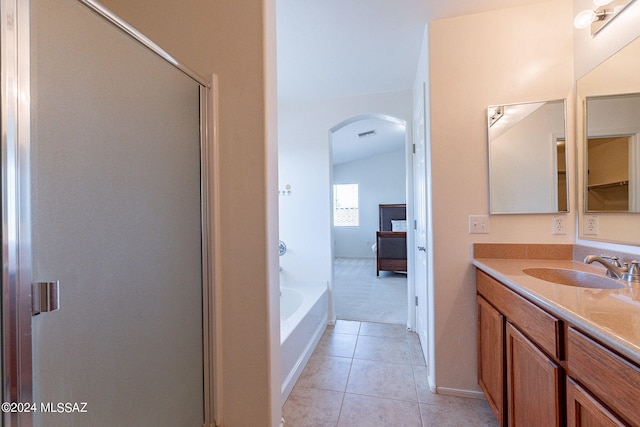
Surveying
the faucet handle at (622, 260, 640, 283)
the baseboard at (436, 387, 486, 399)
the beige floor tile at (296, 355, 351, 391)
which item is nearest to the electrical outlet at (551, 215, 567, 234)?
the faucet handle at (622, 260, 640, 283)

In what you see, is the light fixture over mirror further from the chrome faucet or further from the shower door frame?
the shower door frame

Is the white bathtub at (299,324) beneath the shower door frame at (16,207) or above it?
beneath

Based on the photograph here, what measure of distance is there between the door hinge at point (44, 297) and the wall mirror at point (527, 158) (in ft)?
6.77

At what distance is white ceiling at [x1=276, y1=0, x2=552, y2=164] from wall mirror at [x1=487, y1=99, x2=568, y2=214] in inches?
26.2

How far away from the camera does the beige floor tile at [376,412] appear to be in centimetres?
141

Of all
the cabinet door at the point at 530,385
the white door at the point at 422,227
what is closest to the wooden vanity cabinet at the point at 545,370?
the cabinet door at the point at 530,385

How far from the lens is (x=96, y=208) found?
0.85m

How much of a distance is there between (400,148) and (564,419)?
6.61 m

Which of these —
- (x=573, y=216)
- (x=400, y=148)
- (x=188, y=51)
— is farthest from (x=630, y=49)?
(x=400, y=148)

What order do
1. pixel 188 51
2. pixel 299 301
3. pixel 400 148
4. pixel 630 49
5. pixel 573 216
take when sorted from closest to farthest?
pixel 630 49, pixel 188 51, pixel 573 216, pixel 299 301, pixel 400 148

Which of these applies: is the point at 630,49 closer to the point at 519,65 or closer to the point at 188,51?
the point at 519,65

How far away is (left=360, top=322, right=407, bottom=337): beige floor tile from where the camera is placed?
247 cm

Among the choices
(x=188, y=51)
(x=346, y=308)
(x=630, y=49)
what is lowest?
(x=346, y=308)

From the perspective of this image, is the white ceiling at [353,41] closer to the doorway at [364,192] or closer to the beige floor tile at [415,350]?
the doorway at [364,192]
